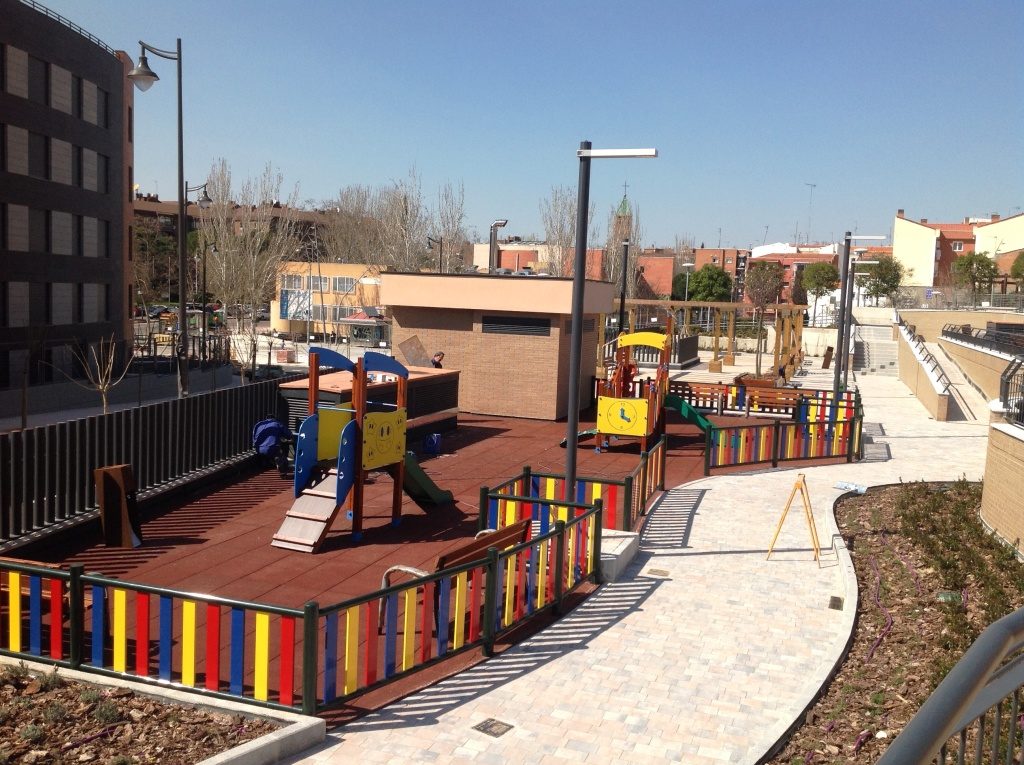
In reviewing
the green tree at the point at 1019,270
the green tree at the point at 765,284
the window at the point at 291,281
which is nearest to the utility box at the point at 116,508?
the window at the point at 291,281

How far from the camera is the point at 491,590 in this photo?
7988 millimetres

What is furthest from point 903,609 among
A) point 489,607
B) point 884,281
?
point 884,281

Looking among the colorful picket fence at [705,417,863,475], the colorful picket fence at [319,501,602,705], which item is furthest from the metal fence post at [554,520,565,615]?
the colorful picket fence at [705,417,863,475]

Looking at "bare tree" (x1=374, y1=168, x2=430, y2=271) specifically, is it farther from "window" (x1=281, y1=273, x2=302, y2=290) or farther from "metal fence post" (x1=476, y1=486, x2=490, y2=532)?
A: "metal fence post" (x1=476, y1=486, x2=490, y2=532)

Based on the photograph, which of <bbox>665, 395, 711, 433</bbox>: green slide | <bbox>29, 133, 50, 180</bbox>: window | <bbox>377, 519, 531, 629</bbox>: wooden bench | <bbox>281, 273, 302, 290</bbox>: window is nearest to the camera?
<bbox>377, 519, 531, 629</bbox>: wooden bench

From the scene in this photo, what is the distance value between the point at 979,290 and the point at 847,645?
2525 inches

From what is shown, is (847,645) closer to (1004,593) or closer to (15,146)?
(1004,593)

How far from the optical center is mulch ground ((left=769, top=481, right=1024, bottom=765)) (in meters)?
6.73

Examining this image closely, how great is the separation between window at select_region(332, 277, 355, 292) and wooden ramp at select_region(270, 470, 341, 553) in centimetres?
4915

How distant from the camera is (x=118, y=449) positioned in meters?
12.0

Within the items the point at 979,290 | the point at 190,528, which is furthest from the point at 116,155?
the point at 979,290

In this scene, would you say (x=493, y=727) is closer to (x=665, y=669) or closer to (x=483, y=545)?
(x=665, y=669)

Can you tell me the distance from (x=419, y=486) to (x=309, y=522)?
2405 mm

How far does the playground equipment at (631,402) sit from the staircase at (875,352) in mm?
26366
